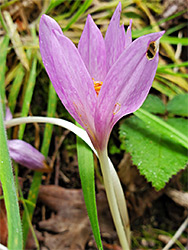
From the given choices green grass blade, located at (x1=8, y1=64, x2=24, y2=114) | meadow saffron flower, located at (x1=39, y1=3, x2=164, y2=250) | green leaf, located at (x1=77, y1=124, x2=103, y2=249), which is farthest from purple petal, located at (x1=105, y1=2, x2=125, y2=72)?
green grass blade, located at (x1=8, y1=64, x2=24, y2=114)

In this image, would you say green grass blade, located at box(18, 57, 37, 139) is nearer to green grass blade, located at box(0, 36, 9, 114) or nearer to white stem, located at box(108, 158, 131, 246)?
green grass blade, located at box(0, 36, 9, 114)

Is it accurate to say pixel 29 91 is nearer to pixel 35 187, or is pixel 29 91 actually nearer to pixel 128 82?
pixel 35 187

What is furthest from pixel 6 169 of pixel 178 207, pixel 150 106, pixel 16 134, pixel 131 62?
pixel 178 207

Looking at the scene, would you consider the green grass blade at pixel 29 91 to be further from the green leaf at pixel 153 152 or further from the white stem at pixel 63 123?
the green leaf at pixel 153 152

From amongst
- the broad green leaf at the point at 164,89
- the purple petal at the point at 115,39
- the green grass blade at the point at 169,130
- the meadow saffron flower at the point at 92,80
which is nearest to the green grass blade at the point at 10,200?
the meadow saffron flower at the point at 92,80

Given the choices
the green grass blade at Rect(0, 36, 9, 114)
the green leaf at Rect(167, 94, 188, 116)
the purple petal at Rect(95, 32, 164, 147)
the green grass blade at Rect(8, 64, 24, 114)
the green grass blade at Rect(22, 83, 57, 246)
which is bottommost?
the green grass blade at Rect(22, 83, 57, 246)

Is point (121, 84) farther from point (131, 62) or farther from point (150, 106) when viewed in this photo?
point (150, 106)
